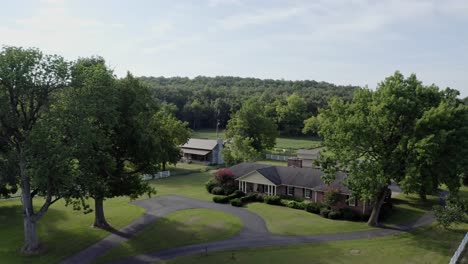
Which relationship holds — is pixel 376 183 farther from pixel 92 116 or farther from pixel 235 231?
pixel 92 116

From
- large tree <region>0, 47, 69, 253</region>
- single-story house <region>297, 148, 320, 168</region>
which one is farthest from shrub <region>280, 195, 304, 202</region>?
large tree <region>0, 47, 69, 253</region>

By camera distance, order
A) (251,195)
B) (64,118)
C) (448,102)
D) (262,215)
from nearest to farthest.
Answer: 1. (64,118)
2. (448,102)
3. (262,215)
4. (251,195)

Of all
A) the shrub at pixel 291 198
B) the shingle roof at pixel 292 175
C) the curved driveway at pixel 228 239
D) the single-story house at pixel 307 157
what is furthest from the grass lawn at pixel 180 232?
the single-story house at pixel 307 157

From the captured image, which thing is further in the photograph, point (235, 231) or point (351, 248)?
point (235, 231)

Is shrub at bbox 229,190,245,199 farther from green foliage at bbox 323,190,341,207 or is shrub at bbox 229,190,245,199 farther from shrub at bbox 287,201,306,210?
green foliage at bbox 323,190,341,207

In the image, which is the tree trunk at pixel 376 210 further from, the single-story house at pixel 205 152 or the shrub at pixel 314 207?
the single-story house at pixel 205 152

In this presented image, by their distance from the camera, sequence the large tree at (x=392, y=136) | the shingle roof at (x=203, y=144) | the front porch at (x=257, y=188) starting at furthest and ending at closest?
the shingle roof at (x=203, y=144)
the front porch at (x=257, y=188)
the large tree at (x=392, y=136)

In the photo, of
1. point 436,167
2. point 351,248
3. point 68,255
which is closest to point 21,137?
point 68,255

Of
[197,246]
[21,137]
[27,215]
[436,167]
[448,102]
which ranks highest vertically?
[448,102]
